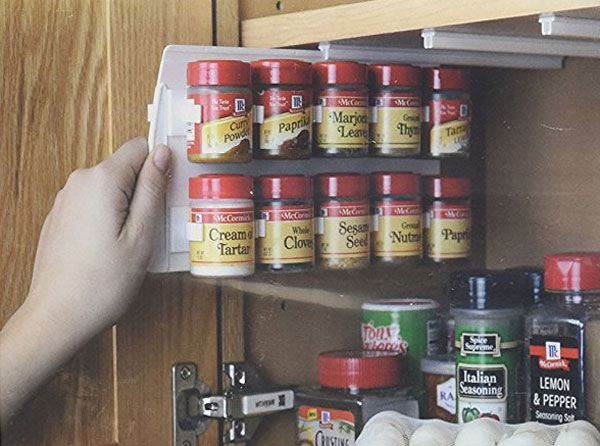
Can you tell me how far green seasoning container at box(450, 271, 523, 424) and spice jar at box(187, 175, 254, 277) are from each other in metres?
0.23

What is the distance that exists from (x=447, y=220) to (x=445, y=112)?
11 cm

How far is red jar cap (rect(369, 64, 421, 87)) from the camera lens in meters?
1.25

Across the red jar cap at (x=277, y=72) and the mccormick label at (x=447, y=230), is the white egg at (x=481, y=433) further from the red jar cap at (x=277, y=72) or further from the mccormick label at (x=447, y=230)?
the red jar cap at (x=277, y=72)

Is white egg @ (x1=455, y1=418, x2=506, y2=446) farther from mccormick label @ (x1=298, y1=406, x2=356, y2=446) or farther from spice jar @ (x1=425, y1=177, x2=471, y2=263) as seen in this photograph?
spice jar @ (x1=425, y1=177, x2=471, y2=263)

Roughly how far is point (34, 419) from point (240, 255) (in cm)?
25

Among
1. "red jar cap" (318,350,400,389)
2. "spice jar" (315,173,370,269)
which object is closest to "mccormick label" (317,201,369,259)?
"spice jar" (315,173,370,269)

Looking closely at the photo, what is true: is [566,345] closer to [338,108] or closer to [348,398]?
[348,398]

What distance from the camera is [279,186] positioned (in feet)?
3.91

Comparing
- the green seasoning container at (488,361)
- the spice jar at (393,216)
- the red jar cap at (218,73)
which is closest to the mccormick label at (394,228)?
the spice jar at (393,216)

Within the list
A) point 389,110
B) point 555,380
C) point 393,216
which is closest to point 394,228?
point 393,216

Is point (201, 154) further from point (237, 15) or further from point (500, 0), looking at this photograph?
point (500, 0)

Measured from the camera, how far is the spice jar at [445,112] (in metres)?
1.29

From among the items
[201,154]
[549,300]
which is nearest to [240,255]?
[201,154]

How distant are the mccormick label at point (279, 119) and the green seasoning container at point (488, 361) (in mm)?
246
